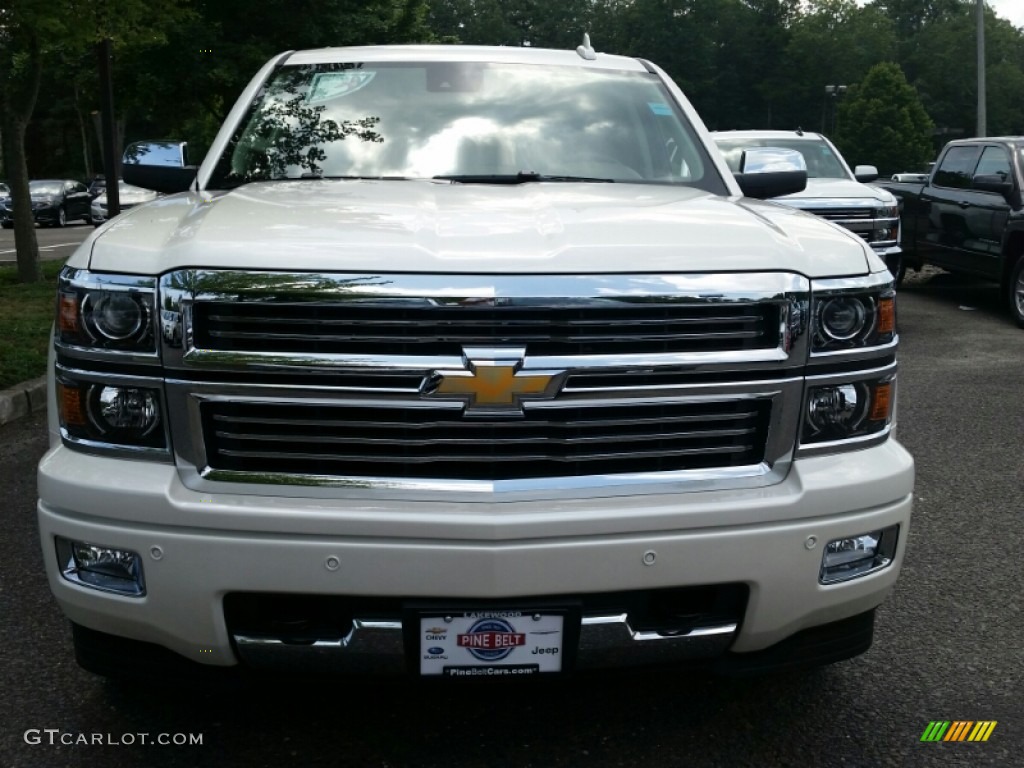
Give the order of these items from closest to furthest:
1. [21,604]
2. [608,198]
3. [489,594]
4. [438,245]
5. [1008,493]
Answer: [489,594] → [438,245] → [608,198] → [21,604] → [1008,493]

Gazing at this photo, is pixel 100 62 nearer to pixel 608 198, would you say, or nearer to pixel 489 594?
pixel 608 198

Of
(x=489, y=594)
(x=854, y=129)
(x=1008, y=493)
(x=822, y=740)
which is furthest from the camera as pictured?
(x=854, y=129)

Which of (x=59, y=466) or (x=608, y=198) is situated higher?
(x=608, y=198)

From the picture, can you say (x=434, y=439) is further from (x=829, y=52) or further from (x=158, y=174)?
(x=829, y=52)

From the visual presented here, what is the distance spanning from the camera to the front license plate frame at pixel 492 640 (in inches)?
104

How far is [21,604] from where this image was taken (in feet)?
13.6

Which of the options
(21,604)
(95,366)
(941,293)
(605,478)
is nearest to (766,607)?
(605,478)

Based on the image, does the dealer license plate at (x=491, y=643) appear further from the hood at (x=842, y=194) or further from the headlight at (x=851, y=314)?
the hood at (x=842, y=194)

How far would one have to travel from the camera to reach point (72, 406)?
2.81 m

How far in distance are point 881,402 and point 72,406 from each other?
193cm

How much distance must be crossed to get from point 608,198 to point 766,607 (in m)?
1.34

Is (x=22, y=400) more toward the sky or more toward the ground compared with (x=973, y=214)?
more toward the ground

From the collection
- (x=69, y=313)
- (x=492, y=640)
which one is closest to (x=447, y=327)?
(x=492, y=640)

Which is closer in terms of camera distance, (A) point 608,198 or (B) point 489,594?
(B) point 489,594
